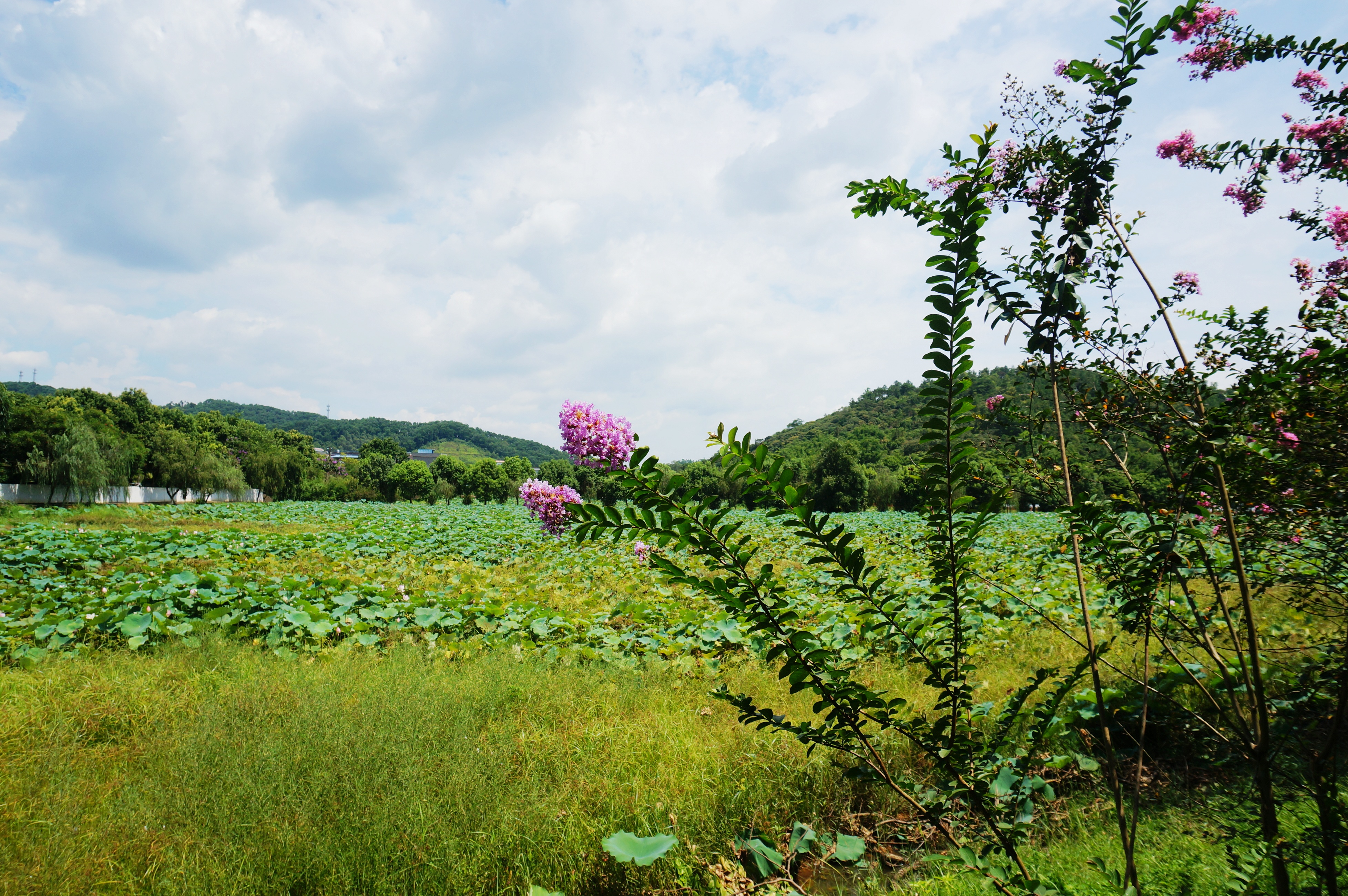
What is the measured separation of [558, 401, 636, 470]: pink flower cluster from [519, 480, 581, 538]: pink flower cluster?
0.83 m

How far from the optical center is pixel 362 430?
160375mm

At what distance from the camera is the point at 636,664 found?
236 inches

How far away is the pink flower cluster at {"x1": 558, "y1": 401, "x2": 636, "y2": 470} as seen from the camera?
3.28 meters

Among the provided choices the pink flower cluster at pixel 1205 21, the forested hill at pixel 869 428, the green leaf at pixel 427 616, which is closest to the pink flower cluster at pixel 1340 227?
the pink flower cluster at pixel 1205 21

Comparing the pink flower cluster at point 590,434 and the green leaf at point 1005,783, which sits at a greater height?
the pink flower cluster at point 590,434

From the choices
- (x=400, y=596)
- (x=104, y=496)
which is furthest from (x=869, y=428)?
(x=104, y=496)

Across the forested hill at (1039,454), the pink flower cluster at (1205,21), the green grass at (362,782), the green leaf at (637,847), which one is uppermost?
the pink flower cluster at (1205,21)

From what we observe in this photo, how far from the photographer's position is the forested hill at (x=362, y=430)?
14738 cm

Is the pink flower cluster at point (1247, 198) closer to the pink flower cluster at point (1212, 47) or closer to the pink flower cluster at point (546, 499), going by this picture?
the pink flower cluster at point (1212, 47)

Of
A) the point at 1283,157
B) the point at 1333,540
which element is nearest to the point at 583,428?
the point at 1333,540

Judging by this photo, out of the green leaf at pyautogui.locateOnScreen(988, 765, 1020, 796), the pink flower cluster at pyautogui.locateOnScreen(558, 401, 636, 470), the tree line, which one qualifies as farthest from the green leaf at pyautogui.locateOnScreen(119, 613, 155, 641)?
the tree line

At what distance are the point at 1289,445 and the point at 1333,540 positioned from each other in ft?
1.90

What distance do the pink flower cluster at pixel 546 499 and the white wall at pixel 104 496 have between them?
41688 millimetres

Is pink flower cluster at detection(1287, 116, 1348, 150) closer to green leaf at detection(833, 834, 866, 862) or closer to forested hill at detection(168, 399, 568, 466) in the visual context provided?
green leaf at detection(833, 834, 866, 862)
